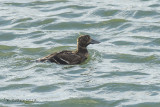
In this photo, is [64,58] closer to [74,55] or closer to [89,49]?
[74,55]

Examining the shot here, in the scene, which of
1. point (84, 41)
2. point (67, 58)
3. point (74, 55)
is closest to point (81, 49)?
point (84, 41)

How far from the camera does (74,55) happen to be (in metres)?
13.8

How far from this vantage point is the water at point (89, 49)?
11328mm

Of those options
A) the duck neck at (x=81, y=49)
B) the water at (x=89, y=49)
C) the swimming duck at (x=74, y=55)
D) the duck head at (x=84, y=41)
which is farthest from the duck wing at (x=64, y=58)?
the duck head at (x=84, y=41)

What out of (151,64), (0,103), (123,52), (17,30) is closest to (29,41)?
(17,30)

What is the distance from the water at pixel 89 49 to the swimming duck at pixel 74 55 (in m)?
0.17

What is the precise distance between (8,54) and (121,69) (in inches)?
111

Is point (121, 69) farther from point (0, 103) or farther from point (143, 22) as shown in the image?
point (143, 22)

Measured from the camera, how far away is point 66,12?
18.5 meters

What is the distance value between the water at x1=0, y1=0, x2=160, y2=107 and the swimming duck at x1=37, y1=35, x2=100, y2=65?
6.5 inches

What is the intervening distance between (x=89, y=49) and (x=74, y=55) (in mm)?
1285

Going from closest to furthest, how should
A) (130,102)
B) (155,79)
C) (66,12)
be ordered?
(130,102)
(155,79)
(66,12)

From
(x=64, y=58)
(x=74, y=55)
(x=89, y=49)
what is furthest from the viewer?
(x=89, y=49)

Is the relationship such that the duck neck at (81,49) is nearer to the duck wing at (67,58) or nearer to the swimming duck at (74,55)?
the swimming duck at (74,55)
